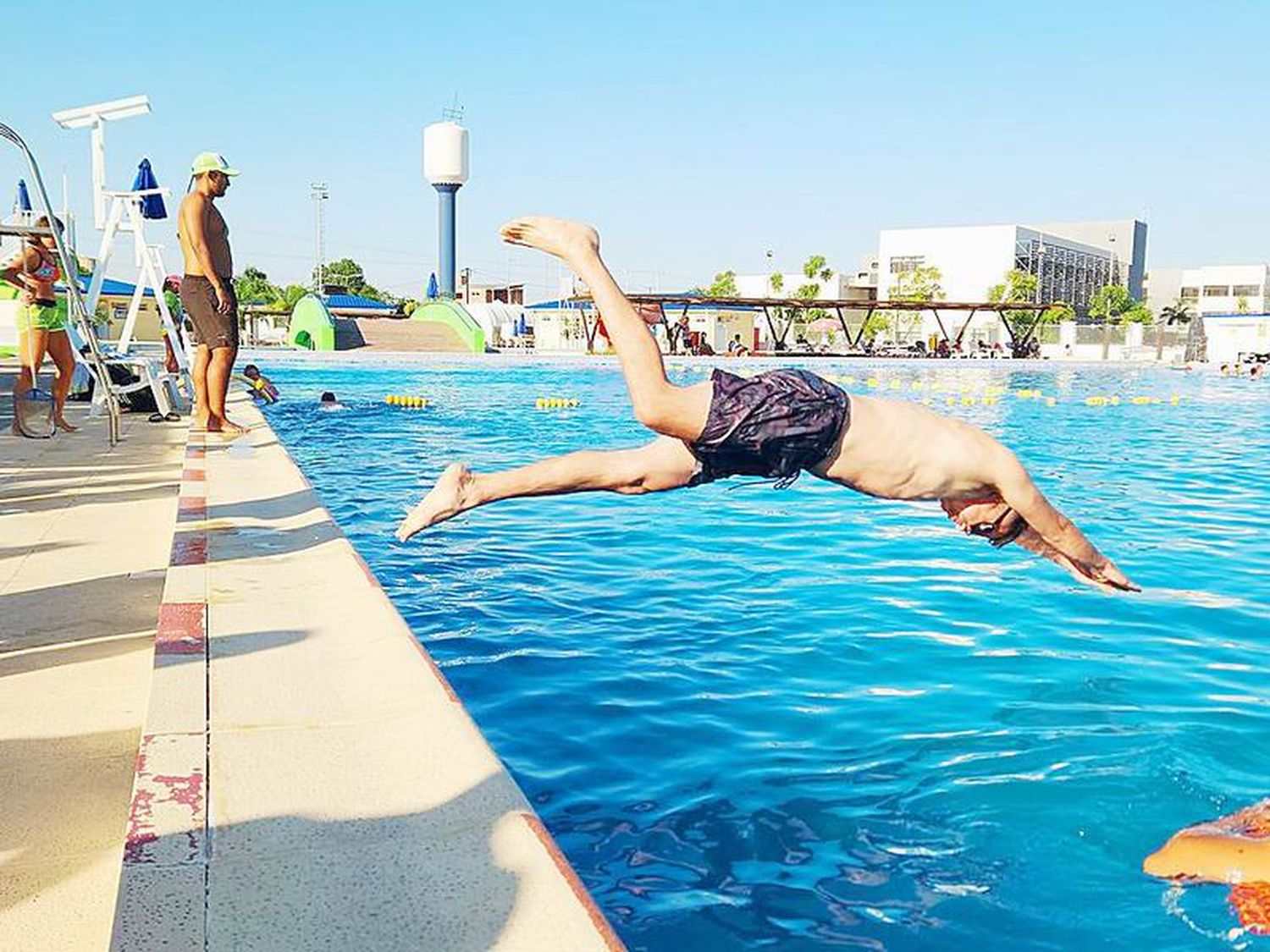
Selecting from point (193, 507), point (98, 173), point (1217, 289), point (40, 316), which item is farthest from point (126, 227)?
point (1217, 289)

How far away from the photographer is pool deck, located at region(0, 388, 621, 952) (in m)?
1.99

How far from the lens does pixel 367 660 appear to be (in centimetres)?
345

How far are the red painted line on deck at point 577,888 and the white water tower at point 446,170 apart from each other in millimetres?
71011

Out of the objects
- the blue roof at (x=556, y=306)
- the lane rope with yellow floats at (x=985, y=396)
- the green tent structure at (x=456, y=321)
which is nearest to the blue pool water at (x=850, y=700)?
the lane rope with yellow floats at (x=985, y=396)

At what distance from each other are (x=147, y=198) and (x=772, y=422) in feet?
37.9

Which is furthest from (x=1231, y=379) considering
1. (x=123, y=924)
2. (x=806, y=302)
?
(x=123, y=924)

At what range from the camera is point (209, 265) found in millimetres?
8508

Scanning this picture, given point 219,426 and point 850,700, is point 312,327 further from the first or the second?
point 850,700

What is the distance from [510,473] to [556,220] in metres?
0.90

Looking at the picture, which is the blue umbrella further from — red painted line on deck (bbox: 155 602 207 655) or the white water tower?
the white water tower

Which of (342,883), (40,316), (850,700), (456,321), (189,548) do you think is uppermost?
(456,321)

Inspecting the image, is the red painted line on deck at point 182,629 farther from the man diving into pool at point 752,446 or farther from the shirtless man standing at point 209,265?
the shirtless man standing at point 209,265

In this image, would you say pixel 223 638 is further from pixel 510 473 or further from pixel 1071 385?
pixel 1071 385

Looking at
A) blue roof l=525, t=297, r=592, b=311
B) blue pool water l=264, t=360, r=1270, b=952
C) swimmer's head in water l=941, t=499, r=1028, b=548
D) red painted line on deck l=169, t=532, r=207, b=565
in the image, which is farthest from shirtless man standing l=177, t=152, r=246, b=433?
blue roof l=525, t=297, r=592, b=311
